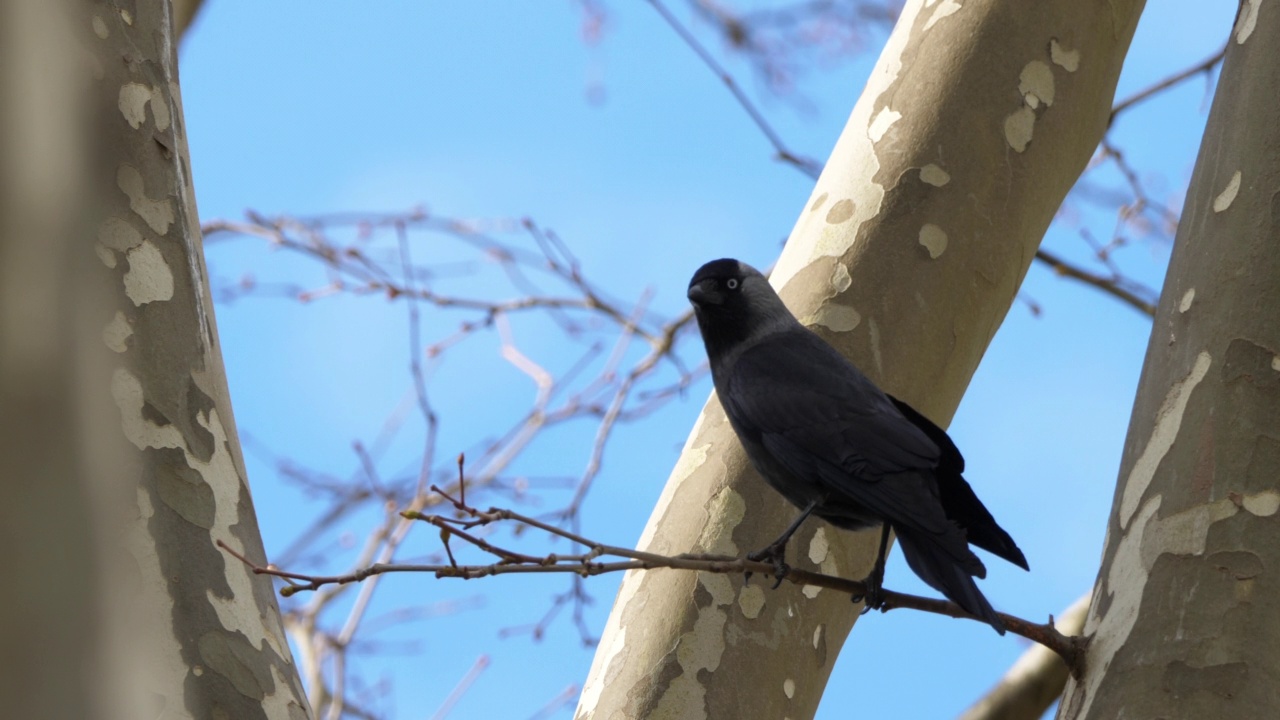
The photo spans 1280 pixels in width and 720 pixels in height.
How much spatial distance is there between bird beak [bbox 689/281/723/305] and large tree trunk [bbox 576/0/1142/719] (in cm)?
31

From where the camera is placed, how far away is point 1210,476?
2531 mm

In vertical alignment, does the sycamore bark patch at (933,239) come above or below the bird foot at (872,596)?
above

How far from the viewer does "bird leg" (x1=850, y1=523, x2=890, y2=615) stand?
9.57 ft

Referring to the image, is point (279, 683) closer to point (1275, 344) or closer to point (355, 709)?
point (1275, 344)

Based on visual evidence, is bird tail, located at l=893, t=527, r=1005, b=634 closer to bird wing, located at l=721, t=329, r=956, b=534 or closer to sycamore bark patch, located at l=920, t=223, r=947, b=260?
bird wing, located at l=721, t=329, r=956, b=534

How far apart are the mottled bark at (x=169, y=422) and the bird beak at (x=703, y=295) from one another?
1.78m

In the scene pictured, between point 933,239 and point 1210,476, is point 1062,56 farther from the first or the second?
point 1210,476

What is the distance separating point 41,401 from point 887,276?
246 centimetres

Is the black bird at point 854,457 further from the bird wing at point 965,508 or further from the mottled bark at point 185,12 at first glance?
the mottled bark at point 185,12

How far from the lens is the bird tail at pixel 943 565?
8.87 feet

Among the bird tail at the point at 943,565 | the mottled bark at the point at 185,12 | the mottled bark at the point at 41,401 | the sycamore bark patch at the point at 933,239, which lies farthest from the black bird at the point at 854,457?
the mottled bark at the point at 185,12

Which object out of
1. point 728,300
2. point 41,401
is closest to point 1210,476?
point 728,300

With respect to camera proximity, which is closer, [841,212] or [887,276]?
[887,276]

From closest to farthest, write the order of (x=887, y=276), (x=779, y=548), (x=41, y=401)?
(x=41, y=401) < (x=779, y=548) < (x=887, y=276)
